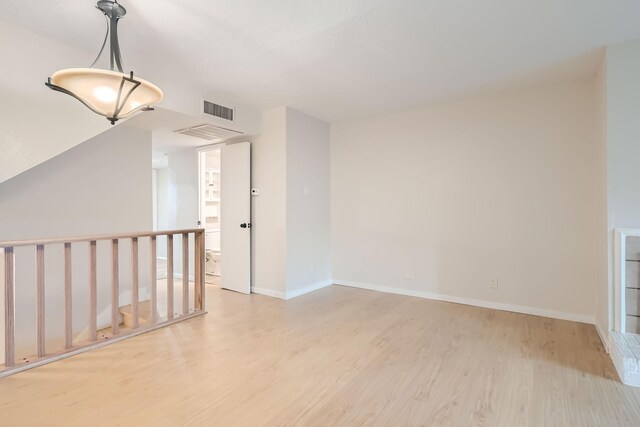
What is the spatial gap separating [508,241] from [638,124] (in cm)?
151

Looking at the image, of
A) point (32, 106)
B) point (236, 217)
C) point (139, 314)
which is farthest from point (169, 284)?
point (32, 106)

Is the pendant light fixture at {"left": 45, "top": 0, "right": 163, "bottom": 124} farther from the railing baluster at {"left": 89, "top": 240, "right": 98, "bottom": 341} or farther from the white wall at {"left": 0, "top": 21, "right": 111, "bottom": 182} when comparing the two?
the railing baluster at {"left": 89, "top": 240, "right": 98, "bottom": 341}

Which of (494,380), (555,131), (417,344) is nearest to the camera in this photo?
(494,380)

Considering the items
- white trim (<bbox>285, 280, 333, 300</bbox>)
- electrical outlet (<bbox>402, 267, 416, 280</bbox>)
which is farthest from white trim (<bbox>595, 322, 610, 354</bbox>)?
white trim (<bbox>285, 280, 333, 300</bbox>)

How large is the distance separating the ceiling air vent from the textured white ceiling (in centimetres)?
20

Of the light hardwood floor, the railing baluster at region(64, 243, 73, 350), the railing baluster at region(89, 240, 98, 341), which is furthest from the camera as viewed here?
the railing baluster at region(89, 240, 98, 341)

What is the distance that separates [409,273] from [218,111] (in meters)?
3.08

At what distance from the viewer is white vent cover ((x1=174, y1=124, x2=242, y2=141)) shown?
12.7ft

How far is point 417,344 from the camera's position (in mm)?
2715

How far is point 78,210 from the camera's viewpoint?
349cm

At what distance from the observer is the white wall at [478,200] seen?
3.23 meters

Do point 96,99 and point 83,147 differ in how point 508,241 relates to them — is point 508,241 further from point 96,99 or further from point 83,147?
point 83,147

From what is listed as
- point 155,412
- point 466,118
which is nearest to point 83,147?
point 155,412

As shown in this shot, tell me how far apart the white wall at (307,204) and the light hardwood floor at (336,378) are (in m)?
1.15
